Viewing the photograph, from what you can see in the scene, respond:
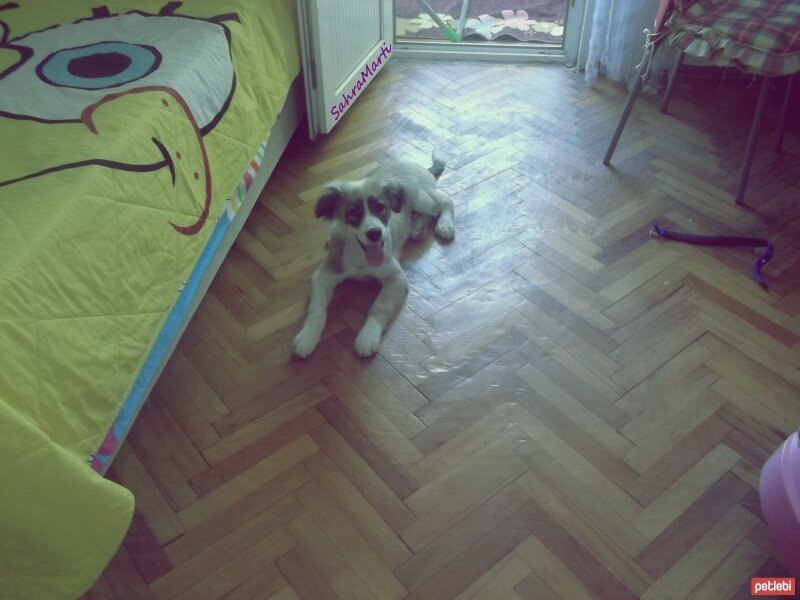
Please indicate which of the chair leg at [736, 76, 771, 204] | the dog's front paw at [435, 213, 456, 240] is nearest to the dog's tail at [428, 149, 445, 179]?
the dog's front paw at [435, 213, 456, 240]

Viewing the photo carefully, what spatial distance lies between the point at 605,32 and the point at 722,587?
7.58 ft

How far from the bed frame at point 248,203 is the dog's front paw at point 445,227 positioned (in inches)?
24.9

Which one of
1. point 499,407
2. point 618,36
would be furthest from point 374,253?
point 618,36

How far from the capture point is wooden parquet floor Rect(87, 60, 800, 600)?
4.28ft

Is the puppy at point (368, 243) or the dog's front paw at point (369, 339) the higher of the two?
the puppy at point (368, 243)

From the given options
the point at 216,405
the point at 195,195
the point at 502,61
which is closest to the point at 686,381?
the point at 216,405

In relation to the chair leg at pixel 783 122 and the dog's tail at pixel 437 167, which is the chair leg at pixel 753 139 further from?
the dog's tail at pixel 437 167

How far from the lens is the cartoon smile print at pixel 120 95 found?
140 cm

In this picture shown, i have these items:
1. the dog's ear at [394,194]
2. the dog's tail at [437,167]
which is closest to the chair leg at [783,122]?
the dog's tail at [437,167]

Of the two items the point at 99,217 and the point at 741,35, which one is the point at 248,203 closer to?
the point at 99,217

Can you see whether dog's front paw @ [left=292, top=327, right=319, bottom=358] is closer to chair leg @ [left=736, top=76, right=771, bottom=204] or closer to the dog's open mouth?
the dog's open mouth

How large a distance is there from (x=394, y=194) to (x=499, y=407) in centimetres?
65

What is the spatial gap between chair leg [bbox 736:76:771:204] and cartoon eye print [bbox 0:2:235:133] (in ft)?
5.25

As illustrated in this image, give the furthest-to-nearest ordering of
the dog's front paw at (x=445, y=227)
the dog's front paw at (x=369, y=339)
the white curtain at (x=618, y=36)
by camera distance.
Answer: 1. the white curtain at (x=618, y=36)
2. the dog's front paw at (x=445, y=227)
3. the dog's front paw at (x=369, y=339)
